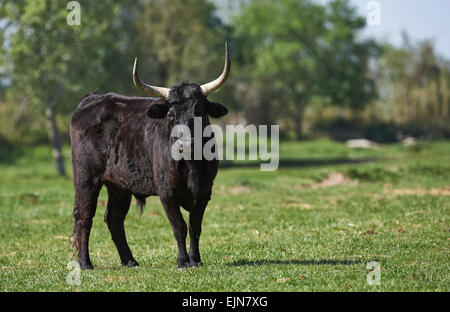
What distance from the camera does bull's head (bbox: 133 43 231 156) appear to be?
29.1 feet

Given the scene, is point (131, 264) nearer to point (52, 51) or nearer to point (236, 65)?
point (52, 51)

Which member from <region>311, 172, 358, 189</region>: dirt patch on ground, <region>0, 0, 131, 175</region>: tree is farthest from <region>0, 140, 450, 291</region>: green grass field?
<region>0, 0, 131, 175</region>: tree

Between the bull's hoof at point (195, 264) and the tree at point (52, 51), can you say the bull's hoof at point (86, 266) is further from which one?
the tree at point (52, 51)

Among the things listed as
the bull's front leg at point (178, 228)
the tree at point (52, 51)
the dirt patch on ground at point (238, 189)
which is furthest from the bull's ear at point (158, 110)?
the tree at point (52, 51)

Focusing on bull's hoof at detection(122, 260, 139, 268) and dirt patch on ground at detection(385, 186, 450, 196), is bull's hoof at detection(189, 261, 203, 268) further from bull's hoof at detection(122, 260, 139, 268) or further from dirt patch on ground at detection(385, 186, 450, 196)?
dirt patch on ground at detection(385, 186, 450, 196)

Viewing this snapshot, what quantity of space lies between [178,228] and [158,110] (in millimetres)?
1684

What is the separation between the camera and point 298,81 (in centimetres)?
6375

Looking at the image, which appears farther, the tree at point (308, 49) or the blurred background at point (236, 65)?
the tree at point (308, 49)

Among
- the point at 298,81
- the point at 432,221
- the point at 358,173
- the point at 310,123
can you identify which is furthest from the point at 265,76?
the point at 432,221

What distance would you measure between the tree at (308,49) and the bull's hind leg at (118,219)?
48574 millimetres

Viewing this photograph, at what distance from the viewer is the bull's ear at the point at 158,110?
9188 millimetres

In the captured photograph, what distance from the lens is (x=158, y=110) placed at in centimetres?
923

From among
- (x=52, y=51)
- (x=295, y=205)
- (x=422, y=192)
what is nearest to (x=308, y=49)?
(x=52, y=51)

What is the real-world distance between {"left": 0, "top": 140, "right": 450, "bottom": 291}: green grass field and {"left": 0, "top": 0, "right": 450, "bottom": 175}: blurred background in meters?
5.08
